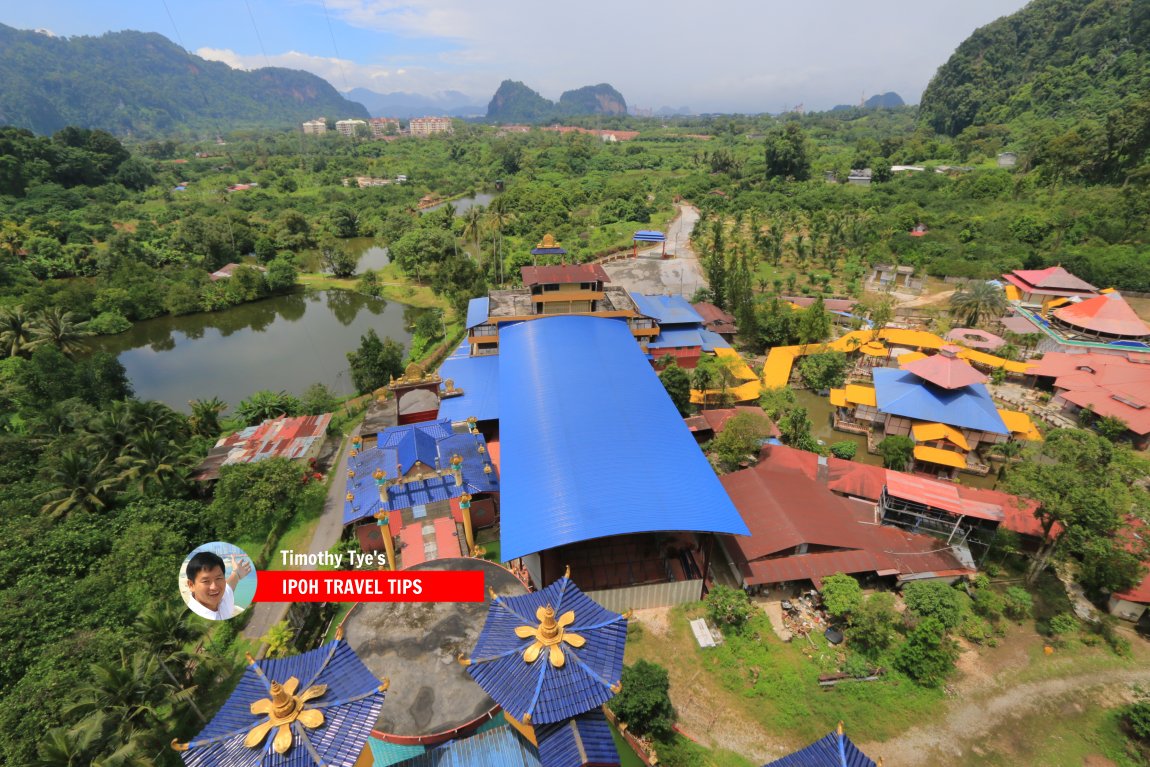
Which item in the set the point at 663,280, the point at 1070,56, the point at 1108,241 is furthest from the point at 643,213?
the point at 1070,56

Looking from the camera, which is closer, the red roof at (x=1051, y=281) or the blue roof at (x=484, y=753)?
the blue roof at (x=484, y=753)

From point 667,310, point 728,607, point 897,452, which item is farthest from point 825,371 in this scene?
point 728,607

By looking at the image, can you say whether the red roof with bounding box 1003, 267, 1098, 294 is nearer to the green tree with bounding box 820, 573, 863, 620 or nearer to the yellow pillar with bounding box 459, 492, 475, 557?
the green tree with bounding box 820, 573, 863, 620

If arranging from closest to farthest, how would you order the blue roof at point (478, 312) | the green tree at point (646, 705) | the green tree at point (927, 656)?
1. the green tree at point (646, 705)
2. the green tree at point (927, 656)
3. the blue roof at point (478, 312)

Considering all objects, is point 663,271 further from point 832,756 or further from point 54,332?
point 832,756

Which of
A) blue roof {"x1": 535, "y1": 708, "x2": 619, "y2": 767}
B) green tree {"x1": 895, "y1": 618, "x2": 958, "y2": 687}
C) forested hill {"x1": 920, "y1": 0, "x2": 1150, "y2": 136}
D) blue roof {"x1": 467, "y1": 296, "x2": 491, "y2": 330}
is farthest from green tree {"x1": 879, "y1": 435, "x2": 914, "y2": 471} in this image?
forested hill {"x1": 920, "y1": 0, "x2": 1150, "y2": 136}

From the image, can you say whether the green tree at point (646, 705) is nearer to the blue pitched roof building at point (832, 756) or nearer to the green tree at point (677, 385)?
the blue pitched roof building at point (832, 756)

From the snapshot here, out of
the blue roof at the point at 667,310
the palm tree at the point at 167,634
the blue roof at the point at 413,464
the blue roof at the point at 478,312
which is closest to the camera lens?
the palm tree at the point at 167,634

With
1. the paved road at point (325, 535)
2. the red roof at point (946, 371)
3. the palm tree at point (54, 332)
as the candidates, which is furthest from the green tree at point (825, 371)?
the palm tree at point (54, 332)
